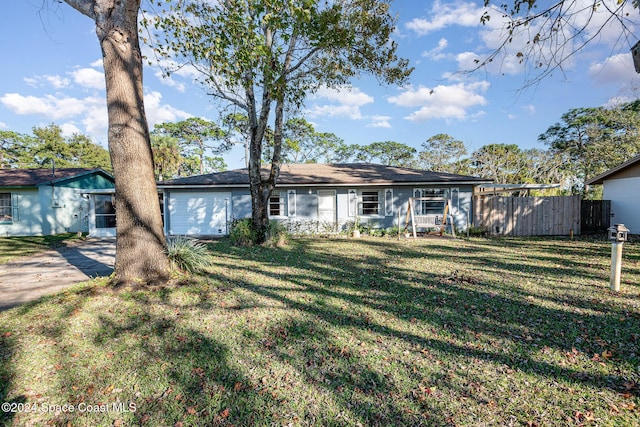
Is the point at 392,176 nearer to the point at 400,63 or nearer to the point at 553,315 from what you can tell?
the point at 400,63

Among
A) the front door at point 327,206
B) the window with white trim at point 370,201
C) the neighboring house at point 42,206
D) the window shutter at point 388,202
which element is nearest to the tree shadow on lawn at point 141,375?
the front door at point 327,206

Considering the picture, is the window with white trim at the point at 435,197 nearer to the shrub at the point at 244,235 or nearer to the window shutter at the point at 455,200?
the window shutter at the point at 455,200

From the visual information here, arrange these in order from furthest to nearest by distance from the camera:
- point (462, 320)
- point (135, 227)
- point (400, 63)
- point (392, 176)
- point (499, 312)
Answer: point (392, 176) → point (400, 63) → point (135, 227) → point (499, 312) → point (462, 320)

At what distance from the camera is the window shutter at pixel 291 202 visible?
14.4 m

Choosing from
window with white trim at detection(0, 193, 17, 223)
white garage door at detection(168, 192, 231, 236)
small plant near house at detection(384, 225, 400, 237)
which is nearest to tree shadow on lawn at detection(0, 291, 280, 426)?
white garage door at detection(168, 192, 231, 236)

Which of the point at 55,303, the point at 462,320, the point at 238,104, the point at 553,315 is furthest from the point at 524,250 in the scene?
the point at 55,303

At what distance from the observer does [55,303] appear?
445 centimetres

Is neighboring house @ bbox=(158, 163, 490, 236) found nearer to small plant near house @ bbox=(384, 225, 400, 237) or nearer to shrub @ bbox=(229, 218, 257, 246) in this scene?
small plant near house @ bbox=(384, 225, 400, 237)

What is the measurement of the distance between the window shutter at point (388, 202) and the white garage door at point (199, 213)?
783 centimetres

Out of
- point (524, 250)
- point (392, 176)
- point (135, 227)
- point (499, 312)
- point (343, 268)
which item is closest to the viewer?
point (499, 312)

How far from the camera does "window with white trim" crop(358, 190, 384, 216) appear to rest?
577 inches

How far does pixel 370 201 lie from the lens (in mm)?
14656

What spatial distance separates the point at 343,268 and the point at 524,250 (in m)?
6.60

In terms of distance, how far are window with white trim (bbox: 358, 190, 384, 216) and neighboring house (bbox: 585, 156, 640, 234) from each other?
11.0m
